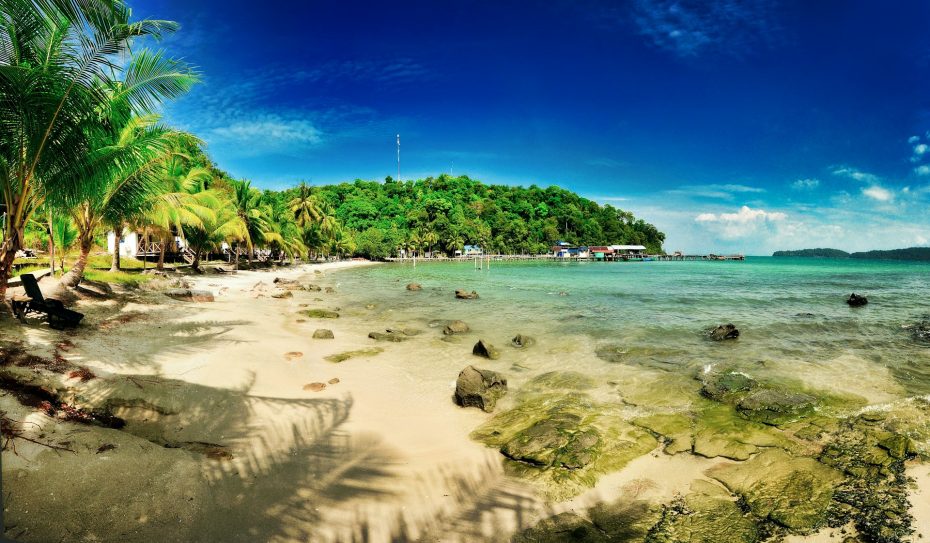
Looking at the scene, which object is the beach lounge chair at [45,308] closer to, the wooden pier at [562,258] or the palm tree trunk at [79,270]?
the palm tree trunk at [79,270]

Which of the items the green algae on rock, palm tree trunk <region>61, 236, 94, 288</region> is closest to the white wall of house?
palm tree trunk <region>61, 236, 94, 288</region>

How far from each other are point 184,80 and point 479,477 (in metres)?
9.37

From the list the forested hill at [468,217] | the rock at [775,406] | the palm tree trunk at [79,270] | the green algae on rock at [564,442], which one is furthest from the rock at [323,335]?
the forested hill at [468,217]

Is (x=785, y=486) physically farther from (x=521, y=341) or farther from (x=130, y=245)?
(x=130, y=245)

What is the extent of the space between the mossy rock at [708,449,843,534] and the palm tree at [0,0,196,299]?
34.3ft

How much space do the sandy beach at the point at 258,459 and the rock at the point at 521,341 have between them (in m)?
3.93

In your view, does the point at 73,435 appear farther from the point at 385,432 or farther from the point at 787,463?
the point at 787,463

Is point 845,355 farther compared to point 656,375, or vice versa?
point 845,355

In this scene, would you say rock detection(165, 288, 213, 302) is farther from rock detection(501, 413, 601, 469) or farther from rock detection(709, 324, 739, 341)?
rock detection(709, 324, 739, 341)

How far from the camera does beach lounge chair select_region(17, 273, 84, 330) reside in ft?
29.6

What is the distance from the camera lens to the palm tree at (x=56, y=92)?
6.73 meters

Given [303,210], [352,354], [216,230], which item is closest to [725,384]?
[352,354]

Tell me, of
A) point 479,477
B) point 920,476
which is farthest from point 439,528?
point 920,476

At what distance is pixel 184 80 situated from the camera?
8.62 metres
